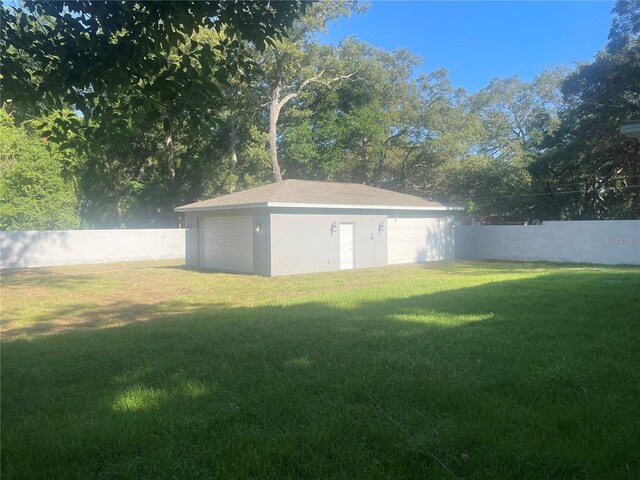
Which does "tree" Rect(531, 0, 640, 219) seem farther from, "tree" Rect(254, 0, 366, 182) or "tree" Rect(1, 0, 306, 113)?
"tree" Rect(1, 0, 306, 113)

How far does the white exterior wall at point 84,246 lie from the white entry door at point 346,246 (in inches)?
461

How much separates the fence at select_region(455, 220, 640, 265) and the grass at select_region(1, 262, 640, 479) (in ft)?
34.8

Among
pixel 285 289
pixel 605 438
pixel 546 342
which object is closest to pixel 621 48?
pixel 285 289

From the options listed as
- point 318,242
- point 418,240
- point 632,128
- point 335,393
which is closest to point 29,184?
point 318,242

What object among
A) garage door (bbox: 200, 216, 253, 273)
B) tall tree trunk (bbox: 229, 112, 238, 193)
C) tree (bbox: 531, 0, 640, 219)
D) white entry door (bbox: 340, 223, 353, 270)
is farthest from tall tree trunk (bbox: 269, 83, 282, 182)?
tree (bbox: 531, 0, 640, 219)

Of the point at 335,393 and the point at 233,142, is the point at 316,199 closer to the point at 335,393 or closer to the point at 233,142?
the point at 335,393

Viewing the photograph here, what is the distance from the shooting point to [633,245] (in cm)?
1741

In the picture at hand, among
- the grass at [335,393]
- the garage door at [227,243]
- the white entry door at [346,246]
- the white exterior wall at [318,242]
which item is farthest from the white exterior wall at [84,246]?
the grass at [335,393]

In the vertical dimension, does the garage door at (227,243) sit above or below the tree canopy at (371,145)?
below

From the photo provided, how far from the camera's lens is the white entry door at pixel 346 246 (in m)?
18.1

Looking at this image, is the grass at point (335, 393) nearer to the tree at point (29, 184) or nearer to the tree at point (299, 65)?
the tree at point (29, 184)

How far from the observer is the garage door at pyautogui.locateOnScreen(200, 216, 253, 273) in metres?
17.3

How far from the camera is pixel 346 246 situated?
18.2 metres

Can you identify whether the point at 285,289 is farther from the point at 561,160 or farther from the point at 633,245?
the point at 561,160
